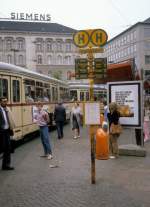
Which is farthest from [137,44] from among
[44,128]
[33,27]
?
[44,128]

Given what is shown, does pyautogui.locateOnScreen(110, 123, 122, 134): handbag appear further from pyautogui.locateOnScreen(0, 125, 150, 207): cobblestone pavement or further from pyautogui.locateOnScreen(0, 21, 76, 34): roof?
Result: pyautogui.locateOnScreen(0, 21, 76, 34): roof

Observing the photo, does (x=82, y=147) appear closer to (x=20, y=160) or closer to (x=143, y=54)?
(x=20, y=160)

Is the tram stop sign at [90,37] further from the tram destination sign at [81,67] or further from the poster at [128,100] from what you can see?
the poster at [128,100]

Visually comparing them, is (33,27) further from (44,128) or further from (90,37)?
(90,37)

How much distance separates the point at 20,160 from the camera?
12547 mm

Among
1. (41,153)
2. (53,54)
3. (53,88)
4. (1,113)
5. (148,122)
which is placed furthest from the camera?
(53,54)

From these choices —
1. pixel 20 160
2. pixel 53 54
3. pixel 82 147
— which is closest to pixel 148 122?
pixel 82 147

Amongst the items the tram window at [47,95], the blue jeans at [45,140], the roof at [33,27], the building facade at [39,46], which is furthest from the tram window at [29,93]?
the roof at [33,27]

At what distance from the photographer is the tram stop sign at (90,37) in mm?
9227

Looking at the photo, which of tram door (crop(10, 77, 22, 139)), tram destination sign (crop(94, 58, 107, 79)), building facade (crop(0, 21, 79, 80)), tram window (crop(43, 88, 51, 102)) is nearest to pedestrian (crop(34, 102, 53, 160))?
tram door (crop(10, 77, 22, 139))

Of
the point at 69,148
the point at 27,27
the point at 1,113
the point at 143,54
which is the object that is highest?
the point at 27,27

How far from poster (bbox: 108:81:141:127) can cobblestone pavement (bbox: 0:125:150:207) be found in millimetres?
1547

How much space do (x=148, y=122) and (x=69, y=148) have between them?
14.9 feet

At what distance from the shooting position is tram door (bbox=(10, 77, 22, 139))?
622 inches
